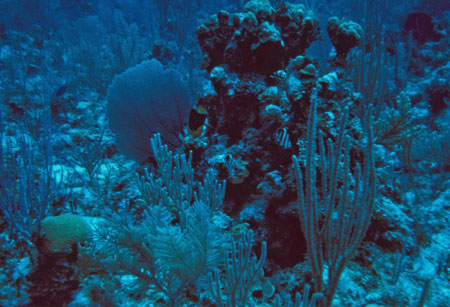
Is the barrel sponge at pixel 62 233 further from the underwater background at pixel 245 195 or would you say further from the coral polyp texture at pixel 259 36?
the coral polyp texture at pixel 259 36

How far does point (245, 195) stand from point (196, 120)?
112cm

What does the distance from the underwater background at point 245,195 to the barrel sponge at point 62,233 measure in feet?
0.06

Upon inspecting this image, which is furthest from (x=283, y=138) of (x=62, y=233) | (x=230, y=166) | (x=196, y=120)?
(x=62, y=233)

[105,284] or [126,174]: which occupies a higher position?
[126,174]

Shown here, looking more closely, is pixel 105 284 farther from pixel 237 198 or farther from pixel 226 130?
pixel 226 130

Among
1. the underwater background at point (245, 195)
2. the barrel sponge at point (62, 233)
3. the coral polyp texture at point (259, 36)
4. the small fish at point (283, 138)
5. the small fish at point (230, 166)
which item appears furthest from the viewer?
the coral polyp texture at point (259, 36)

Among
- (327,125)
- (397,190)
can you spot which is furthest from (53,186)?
(397,190)

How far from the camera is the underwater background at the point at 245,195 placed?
5.66 feet

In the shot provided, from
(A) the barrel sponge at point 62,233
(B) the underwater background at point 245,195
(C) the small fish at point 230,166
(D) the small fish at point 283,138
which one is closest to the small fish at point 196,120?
(B) the underwater background at point 245,195

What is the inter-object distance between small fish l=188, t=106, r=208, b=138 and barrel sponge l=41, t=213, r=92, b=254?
161 cm

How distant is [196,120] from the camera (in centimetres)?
347

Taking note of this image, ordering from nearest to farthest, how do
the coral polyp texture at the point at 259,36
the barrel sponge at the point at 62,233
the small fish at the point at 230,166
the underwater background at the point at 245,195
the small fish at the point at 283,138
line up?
the underwater background at the point at 245,195 → the barrel sponge at the point at 62,233 → the small fish at the point at 283,138 → the small fish at the point at 230,166 → the coral polyp texture at the point at 259,36

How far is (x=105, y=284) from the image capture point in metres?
2.50

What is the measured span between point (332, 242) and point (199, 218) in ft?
2.87
